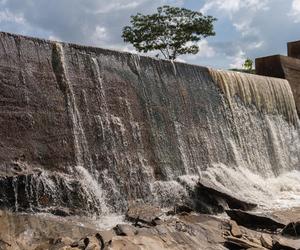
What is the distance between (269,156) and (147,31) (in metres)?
16.4

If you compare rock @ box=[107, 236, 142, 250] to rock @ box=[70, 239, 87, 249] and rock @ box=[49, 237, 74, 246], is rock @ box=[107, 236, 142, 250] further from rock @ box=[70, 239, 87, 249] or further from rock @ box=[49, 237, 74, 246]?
rock @ box=[49, 237, 74, 246]

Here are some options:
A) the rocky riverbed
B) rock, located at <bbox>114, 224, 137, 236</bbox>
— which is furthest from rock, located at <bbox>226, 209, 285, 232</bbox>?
rock, located at <bbox>114, 224, 137, 236</bbox>

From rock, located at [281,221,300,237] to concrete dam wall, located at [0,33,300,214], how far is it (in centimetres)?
212

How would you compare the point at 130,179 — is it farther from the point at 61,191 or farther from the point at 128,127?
the point at 61,191

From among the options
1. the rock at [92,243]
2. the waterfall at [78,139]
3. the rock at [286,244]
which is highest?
the waterfall at [78,139]

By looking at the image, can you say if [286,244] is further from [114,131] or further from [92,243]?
[114,131]

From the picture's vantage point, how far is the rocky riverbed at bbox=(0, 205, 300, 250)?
6.27 metres

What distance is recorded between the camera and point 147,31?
1127 inches

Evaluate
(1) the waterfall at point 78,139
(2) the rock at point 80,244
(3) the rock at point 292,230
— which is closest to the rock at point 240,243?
(3) the rock at point 292,230

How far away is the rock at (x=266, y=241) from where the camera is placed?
23.5ft

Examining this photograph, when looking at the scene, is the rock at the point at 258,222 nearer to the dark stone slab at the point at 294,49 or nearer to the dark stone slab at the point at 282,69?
the dark stone slab at the point at 282,69

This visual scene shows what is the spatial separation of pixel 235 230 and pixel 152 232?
1.46 meters

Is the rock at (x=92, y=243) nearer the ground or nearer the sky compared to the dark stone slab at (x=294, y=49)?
nearer the ground

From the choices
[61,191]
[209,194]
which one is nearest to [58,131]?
[61,191]
